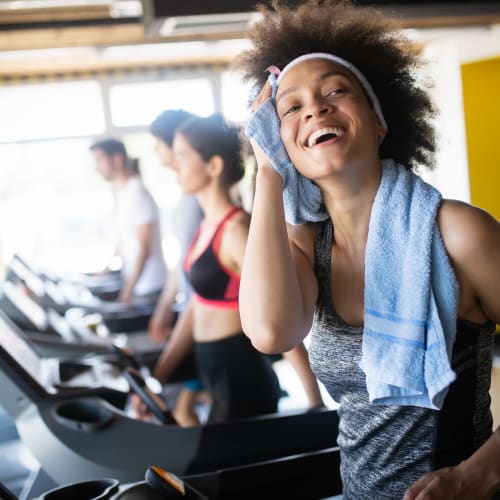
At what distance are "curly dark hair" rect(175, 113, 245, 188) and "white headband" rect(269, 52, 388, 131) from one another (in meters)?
1.18

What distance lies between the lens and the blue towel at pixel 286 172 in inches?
45.4

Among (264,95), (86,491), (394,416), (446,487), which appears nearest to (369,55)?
(264,95)

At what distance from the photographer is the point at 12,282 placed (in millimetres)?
3867

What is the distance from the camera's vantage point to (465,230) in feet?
3.35

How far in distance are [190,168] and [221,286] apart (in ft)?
1.57

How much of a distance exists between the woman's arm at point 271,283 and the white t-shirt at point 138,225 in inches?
121

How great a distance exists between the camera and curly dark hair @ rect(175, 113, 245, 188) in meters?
2.43

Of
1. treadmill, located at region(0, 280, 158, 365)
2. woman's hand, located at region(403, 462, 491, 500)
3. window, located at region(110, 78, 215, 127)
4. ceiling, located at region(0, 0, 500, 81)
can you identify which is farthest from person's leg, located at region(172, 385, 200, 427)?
window, located at region(110, 78, 215, 127)

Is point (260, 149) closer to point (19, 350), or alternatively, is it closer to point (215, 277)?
point (215, 277)

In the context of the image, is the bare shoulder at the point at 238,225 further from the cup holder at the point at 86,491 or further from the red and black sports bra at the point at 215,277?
the cup holder at the point at 86,491

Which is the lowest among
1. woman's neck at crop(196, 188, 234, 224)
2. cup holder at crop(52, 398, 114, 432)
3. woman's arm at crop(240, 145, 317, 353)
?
cup holder at crop(52, 398, 114, 432)

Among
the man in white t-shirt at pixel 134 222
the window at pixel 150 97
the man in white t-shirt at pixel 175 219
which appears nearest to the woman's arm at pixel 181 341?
the man in white t-shirt at pixel 175 219

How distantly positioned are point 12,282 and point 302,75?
3.11 metres

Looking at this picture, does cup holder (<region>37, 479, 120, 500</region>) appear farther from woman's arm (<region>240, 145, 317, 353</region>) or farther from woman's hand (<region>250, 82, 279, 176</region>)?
woman's hand (<region>250, 82, 279, 176</region>)
